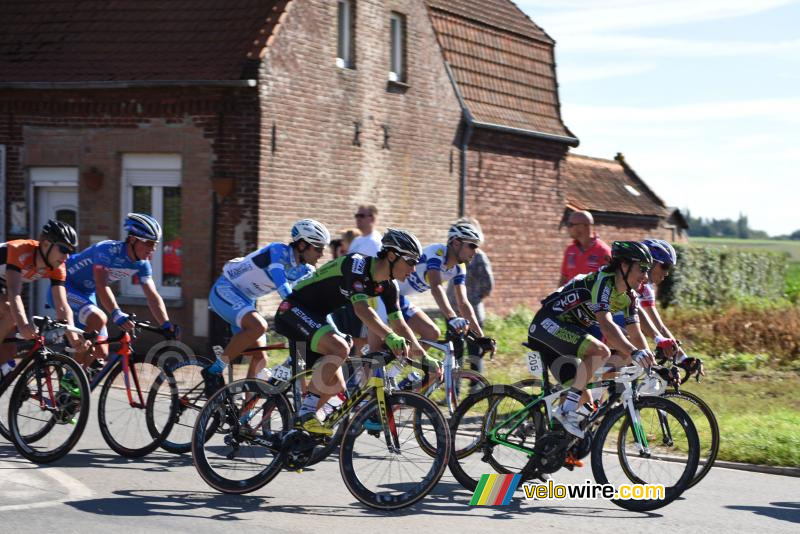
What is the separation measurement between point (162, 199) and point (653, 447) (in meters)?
12.0

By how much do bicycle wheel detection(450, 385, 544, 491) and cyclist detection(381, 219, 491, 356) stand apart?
1361 millimetres

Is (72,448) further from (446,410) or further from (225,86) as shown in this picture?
(225,86)

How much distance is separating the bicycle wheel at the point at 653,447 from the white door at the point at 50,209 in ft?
43.7

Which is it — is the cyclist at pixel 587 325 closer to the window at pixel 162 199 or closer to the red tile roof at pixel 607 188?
the window at pixel 162 199

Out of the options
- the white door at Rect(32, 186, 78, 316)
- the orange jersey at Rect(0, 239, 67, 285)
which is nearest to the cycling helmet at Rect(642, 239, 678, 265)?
the orange jersey at Rect(0, 239, 67, 285)

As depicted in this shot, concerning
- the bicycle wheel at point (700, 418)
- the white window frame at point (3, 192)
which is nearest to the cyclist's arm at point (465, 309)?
the bicycle wheel at point (700, 418)

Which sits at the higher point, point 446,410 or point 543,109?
point 543,109

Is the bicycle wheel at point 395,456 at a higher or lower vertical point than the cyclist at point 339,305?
lower

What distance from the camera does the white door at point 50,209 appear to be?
1875 cm

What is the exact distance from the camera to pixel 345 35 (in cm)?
1922

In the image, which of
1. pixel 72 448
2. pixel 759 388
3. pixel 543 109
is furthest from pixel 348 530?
pixel 543 109

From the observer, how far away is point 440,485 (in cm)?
819

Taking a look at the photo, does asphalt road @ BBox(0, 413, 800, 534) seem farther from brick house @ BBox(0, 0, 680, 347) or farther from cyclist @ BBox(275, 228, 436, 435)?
brick house @ BBox(0, 0, 680, 347)

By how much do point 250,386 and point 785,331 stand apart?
12238mm
